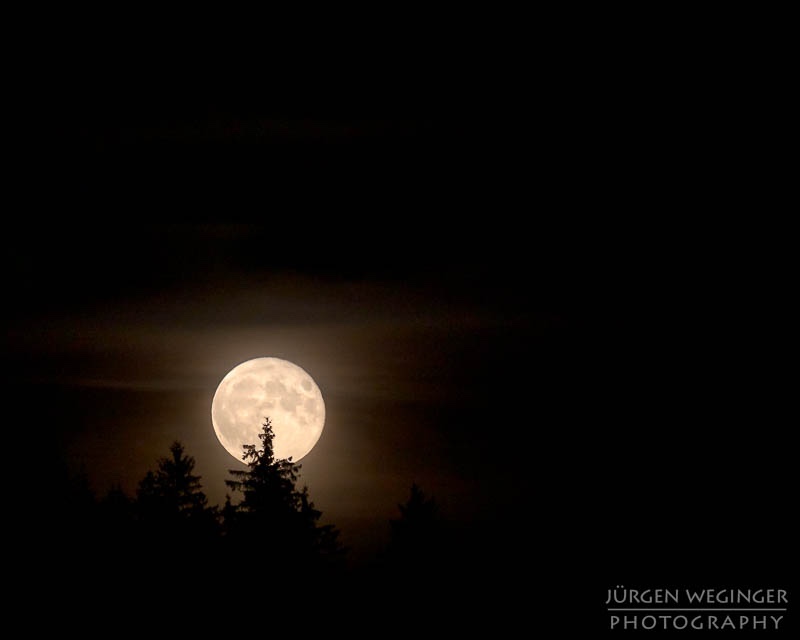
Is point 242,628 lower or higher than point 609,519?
lower

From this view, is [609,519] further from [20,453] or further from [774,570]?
[20,453]

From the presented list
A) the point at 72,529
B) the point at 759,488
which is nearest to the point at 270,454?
the point at 72,529

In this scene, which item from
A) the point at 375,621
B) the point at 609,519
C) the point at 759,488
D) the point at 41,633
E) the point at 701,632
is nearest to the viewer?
the point at 41,633

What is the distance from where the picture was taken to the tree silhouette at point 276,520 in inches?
1238

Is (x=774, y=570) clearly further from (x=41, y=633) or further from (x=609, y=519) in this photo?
(x=41, y=633)

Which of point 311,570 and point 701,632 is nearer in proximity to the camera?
point 311,570

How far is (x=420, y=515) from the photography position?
33.4 m

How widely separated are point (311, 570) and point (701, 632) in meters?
9.50

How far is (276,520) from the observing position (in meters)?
31.8

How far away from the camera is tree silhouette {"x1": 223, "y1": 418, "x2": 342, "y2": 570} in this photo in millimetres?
31453

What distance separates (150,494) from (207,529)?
2557 mm

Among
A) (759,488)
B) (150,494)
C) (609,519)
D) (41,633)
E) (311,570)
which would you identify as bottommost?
(41,633)

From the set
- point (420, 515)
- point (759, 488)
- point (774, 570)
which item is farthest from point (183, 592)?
point (759, 488)

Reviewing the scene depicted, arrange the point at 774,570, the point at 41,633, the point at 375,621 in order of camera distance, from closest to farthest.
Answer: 1. the point at 41,633
2. the point at 375,621
3. the point at 774,570
